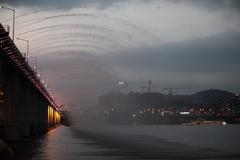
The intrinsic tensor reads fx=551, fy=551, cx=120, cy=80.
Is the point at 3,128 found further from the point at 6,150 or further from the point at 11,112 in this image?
the point at 6,150

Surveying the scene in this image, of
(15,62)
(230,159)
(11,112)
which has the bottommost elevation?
(230,159)

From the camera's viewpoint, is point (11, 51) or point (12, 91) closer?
point (11, 51)

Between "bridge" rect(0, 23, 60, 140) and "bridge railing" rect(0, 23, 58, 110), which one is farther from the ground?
"bridge railing" rect(0, 23, 58, 110)

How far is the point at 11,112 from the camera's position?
286 feet

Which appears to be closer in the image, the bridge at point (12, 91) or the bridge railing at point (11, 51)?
the bridge railing at point (11, 51)

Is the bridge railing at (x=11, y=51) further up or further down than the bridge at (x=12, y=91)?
further up

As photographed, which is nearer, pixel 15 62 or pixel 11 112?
pixel 15 62

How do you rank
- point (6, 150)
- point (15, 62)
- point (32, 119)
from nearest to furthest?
point (6, 150) < point (15, 62) < point (32, 119)

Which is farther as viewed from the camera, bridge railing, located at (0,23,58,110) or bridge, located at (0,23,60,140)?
bridge, located at (0,23,60,140)

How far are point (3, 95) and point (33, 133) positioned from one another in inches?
1424

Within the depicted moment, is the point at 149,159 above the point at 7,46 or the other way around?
the other way around

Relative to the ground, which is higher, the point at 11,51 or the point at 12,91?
the point at 11,51

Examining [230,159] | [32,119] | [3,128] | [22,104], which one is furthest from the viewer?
[32,119]

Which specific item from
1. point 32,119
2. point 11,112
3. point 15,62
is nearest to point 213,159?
point 15,62
